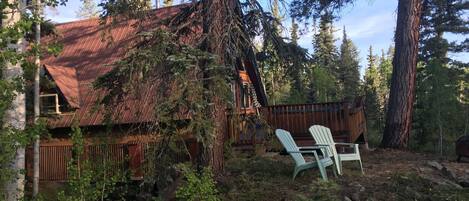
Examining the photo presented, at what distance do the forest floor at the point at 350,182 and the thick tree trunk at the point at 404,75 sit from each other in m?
3.40

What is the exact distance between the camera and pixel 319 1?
15180 mm

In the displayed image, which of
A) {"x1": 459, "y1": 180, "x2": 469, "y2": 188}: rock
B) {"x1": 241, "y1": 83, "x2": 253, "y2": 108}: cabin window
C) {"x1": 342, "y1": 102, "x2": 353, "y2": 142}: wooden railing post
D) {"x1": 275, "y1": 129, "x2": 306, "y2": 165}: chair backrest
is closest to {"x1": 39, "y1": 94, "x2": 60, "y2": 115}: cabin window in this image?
{"x1": 241, "y1": 83, "x2": 253, "y2": 108}: cabin window

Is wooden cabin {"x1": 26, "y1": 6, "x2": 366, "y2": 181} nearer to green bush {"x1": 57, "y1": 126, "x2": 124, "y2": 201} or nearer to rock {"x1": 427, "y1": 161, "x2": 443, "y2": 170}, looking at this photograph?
A: rock {"x1": 427, "y1": 161, "x2": 443, "y2": 170}

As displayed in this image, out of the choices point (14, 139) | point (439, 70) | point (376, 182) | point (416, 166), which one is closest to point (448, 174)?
point (416, 166)

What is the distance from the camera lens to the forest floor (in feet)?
23.1

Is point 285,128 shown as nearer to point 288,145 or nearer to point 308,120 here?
point 308,120

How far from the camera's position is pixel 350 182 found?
7.62m

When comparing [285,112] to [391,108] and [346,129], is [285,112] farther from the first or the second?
[391,108]

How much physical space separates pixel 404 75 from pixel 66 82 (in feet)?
31.9

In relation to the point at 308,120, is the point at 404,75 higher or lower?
higher

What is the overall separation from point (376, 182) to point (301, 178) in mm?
1136

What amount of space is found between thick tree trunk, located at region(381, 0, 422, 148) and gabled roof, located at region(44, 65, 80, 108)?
8.81 meters

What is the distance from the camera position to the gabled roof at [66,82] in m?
14.9

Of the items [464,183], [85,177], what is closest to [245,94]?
[464,183]
